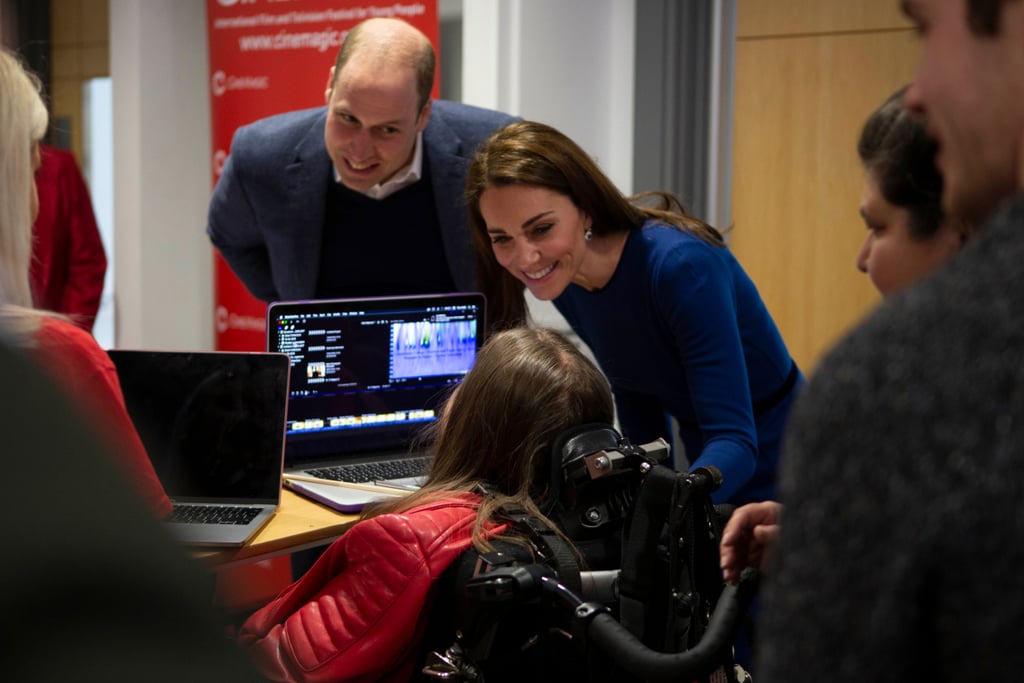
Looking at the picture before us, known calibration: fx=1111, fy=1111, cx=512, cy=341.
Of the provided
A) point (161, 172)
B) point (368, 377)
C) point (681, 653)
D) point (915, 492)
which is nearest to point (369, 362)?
point (368, 377)

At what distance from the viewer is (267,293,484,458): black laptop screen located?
8.07 ft

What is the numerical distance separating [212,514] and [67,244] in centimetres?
255

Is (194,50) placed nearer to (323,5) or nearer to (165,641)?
(323,5)

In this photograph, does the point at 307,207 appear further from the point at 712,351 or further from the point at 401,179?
the point at 712,351

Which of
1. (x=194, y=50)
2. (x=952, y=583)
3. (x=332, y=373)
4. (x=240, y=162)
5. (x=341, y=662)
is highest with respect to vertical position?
(x=194, y=50)

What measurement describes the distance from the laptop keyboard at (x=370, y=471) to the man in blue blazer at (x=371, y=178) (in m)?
0.48

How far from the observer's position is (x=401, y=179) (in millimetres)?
2729

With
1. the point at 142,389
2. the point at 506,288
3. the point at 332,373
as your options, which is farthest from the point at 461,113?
the point at 142,389

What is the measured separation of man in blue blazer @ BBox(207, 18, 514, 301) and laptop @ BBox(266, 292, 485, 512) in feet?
0.60

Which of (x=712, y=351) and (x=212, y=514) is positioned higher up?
(x=712, y=351)

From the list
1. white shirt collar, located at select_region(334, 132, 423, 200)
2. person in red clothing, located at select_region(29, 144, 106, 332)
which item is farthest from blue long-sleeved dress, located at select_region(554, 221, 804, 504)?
person in red clothing, located at select_region(29, 144, 106, 332)

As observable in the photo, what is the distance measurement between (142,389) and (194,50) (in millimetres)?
2944

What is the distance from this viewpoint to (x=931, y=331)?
449 mm

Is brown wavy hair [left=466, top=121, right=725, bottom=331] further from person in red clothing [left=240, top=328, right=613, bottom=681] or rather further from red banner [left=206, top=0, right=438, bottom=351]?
red banner [left=206, top=0, right=438, bottom=351]
